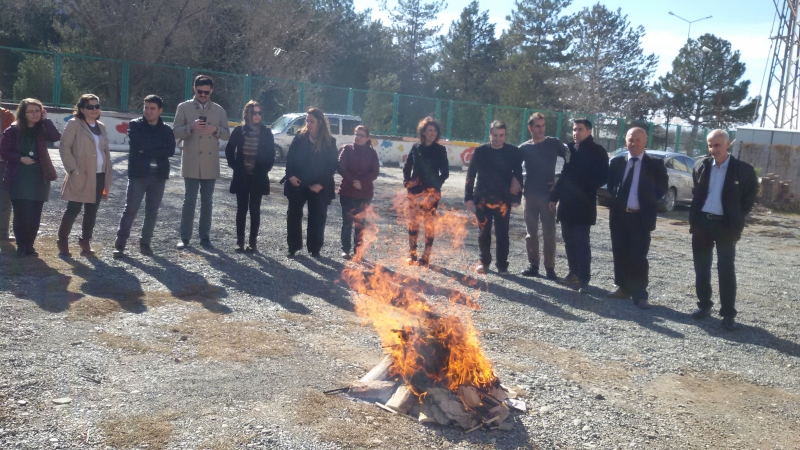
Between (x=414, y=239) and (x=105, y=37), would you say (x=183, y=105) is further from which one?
(x=105, y=37)

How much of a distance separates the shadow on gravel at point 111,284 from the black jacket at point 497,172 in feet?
13.2

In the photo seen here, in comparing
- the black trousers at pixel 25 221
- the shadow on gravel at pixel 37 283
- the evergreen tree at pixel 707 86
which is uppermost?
the evergreen tree at pixel 707 86

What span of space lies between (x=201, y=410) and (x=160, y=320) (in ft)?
6.16

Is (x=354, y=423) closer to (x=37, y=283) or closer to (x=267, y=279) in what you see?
(x=267, y=279)

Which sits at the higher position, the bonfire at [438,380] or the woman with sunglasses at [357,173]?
the woman with sunglasses at [357,173]

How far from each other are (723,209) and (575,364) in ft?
8.27

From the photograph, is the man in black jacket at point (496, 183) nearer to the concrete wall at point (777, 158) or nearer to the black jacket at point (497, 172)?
the black jacket at point (497, 172)

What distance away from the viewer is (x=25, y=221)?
24.6 feet

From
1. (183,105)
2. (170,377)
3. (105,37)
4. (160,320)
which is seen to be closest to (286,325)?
(160,320)

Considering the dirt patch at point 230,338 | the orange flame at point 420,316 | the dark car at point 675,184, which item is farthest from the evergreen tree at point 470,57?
the dirt patch at point 230,338

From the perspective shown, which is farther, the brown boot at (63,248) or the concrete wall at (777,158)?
the concrete wall at (777,158)

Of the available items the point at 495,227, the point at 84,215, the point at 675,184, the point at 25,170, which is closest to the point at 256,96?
the point at 675,184

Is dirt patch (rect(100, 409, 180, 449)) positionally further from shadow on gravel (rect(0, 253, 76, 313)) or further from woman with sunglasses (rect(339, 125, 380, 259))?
woman with sunglasses (rect(339, 125, 380, 259))

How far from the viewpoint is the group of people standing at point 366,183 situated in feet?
23.1
